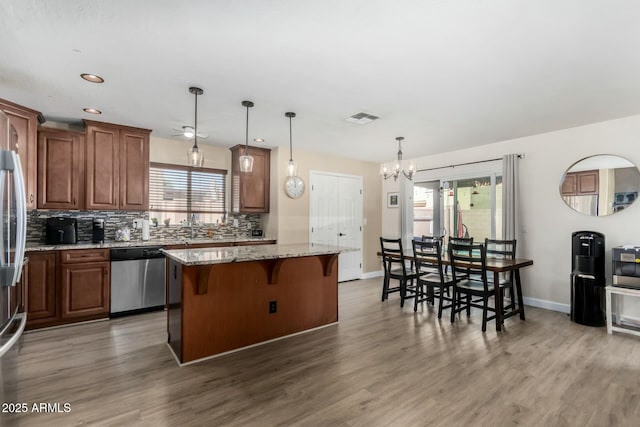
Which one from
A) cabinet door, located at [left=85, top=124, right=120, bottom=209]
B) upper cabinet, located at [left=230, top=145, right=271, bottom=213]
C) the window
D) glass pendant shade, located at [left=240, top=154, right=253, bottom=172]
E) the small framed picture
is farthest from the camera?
the small framed picture

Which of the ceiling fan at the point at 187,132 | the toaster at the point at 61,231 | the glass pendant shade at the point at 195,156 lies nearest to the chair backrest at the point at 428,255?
the glass pendant shade at the point at 195,156

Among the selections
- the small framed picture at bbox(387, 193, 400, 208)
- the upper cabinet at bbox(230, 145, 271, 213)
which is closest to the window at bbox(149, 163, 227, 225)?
the upper cabinet at bbox(230, 145, 271, 213)

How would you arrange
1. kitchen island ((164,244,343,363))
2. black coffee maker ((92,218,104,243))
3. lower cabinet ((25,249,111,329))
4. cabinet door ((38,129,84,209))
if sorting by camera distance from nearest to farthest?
kitchen island ((164,244,343,363))
lower cabinet ((25,249,111,329))
cabinet door ((38,129,84,209))
black coffee maker ((92,218,104,243))

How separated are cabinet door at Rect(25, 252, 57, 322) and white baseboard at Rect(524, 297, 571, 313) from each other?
6.22m

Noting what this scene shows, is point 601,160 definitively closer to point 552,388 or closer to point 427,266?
point 427,266

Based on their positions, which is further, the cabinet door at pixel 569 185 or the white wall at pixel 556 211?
the cabinet door at pixel 569 185

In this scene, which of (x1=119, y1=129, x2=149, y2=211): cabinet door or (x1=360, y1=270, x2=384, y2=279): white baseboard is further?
(x1=360, y1=270, x2=384, y2=279): white baseboard

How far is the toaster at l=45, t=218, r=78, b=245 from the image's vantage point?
3.70 metres

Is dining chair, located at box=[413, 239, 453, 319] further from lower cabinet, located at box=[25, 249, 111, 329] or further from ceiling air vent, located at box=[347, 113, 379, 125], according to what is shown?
lower cabinet, located at box=[25, 249, 111, 329]

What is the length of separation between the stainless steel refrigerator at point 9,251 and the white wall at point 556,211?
5.46 metres

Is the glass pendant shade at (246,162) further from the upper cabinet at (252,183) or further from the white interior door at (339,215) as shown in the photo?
the white interior door at (339,215)

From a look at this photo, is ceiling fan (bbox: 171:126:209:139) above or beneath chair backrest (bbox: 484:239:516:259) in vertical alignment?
above

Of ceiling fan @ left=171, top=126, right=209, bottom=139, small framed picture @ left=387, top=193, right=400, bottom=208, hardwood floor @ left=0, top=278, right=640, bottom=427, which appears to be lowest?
hardwood floor @ left=0, top=278, right=640, bottom=427

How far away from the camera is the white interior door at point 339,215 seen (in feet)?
18.7
